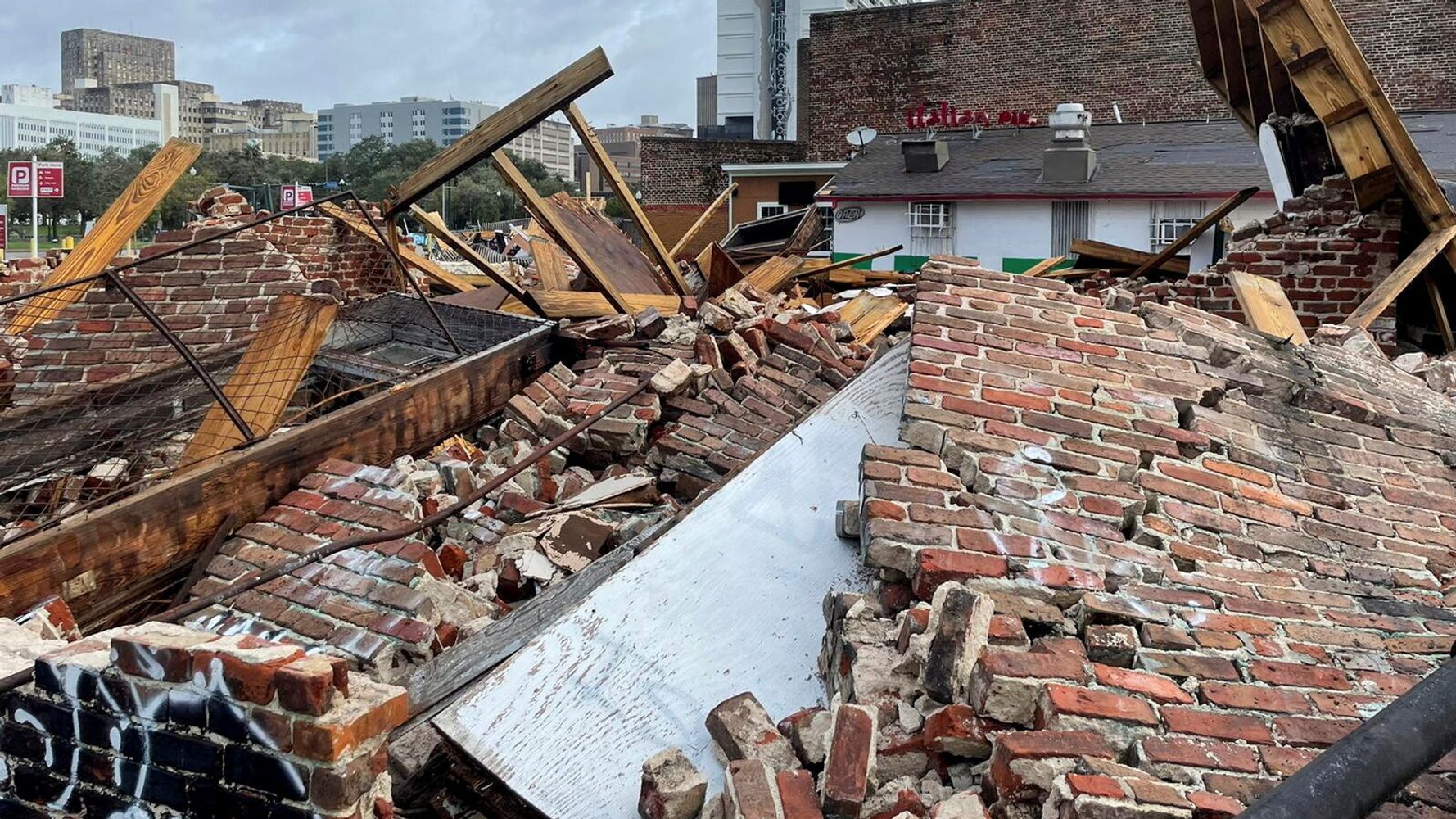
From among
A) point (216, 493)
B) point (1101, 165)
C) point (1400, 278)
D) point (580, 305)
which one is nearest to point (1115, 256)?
point (1400, 278)

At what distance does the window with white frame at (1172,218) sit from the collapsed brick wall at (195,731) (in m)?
18.5

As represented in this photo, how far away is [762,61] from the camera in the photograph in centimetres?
4131

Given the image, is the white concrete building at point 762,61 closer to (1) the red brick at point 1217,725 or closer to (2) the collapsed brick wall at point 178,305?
(2) the collapsed brick wall at point 178,305

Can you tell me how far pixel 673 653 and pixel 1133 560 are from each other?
1.30 meters

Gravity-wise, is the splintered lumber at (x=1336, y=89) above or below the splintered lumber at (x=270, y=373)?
above

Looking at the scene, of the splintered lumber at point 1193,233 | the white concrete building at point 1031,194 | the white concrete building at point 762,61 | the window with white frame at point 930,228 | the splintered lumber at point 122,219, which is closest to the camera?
the splintered lumber at point 122,219

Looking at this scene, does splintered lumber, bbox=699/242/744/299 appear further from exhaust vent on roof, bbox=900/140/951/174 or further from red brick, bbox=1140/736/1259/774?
exhaust vent on roof, bbox=900/140/951/174

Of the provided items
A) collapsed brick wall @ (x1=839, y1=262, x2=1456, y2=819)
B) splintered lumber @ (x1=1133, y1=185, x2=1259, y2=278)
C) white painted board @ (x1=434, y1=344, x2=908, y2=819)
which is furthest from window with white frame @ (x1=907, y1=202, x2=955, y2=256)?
white painted board @ (x1=434, y1=344, x2=908, y2=819)

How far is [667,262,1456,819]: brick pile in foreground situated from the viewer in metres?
2.22

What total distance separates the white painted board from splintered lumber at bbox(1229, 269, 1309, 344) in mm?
3338

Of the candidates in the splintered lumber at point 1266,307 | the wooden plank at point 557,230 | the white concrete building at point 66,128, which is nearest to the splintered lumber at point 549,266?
the wooden plank at point 557,230

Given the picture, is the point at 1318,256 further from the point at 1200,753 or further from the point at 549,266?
the point at 1200,753

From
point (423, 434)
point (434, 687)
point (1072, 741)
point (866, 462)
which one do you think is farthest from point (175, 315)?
point (1072, 741)

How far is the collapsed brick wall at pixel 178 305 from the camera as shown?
626 cm
